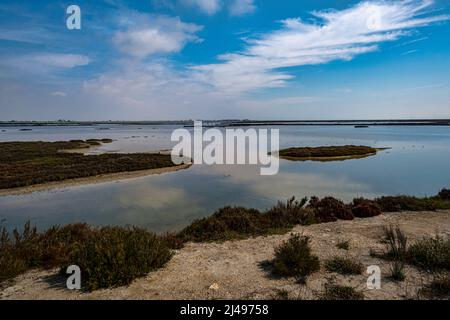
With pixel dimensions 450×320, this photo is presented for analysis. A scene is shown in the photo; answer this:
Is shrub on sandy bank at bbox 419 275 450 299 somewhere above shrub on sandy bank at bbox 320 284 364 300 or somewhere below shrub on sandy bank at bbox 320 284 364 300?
above

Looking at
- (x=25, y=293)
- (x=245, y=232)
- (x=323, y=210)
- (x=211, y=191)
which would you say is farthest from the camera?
(x=211, y=191)

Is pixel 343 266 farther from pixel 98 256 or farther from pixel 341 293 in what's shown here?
pixel 98 256

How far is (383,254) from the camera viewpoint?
305 inches

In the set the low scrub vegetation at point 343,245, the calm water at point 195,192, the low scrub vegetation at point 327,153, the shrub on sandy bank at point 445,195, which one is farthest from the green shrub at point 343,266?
the low scrub vegetation at point 327,153

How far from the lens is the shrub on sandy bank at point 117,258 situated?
20.5 ft

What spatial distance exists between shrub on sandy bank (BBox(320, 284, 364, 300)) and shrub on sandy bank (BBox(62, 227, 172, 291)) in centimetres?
401

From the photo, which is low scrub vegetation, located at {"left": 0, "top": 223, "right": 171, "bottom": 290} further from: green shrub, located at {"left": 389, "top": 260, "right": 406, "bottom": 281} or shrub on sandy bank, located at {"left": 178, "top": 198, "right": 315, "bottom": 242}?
green shrub, located at {"left": 389, "top": 260, "right": 406, "bottom": 281}

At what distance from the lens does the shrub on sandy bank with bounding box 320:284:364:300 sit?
5.54m

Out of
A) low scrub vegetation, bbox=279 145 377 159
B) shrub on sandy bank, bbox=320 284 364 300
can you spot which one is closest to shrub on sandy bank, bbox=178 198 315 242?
shrub on sandy bank, bbox=320 284 364 300

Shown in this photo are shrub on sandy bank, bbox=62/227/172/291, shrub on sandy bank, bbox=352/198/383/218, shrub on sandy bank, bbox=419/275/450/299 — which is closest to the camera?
shrub on sandy bank, bbox=419/275/450/299
